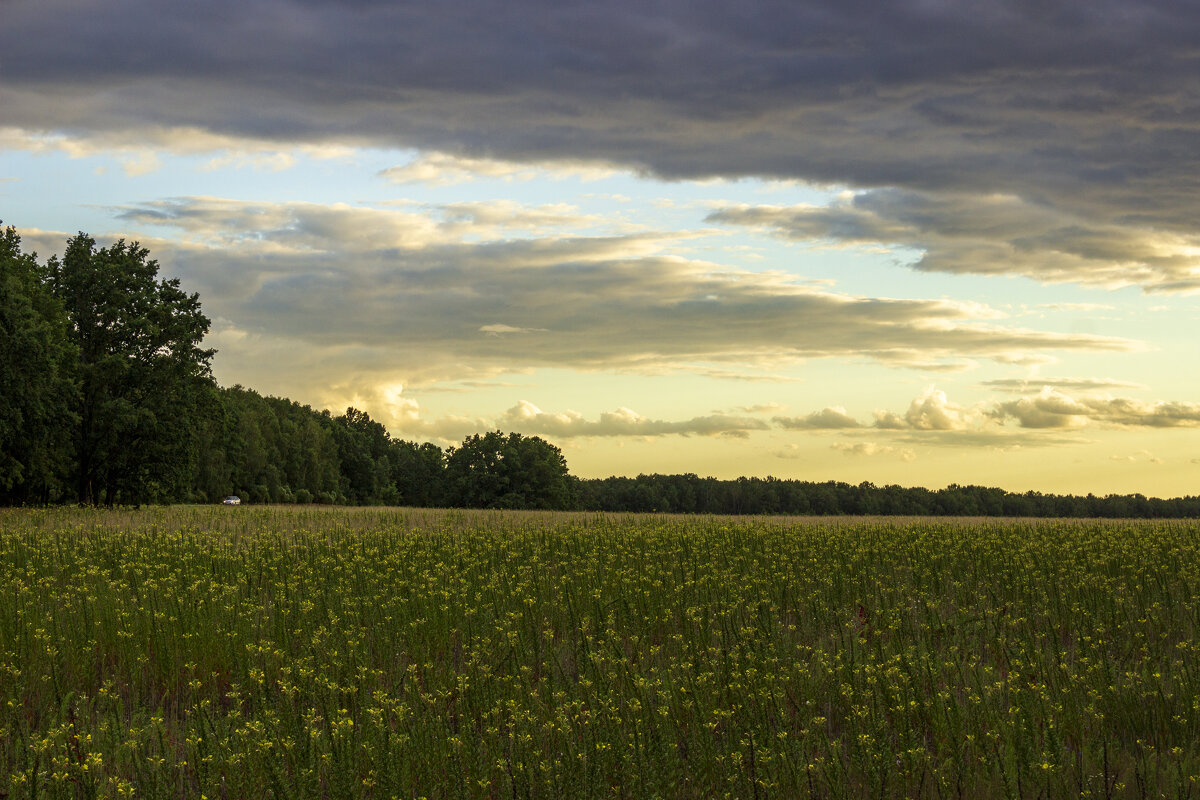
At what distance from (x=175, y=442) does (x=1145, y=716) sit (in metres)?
41.9

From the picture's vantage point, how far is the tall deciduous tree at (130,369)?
42094 mm

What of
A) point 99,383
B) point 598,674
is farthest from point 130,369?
point 598,674

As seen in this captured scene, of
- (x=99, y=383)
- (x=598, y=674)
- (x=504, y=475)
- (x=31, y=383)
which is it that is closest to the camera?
(x=598, y=674)

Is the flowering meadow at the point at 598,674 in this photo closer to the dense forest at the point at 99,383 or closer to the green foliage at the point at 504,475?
the dense forest at the point at 99,383

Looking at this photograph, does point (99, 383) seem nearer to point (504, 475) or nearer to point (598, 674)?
point (598, 674)

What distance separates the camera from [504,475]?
317ft

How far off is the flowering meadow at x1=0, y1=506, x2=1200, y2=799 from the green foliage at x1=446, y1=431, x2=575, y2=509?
251 ft

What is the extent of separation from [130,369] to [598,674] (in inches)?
1580

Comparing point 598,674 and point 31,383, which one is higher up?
point 31,383

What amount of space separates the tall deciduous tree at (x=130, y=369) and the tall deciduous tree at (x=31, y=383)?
4.04 ft

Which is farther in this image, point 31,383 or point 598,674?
point 31,383

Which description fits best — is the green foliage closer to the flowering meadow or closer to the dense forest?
the dense forest

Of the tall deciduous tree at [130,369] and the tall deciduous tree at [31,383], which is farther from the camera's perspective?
the tall deciduous tree at [130,369]

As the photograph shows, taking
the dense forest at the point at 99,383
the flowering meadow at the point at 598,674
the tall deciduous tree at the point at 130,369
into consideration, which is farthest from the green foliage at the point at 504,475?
the flowering meadow at the point at 598,674
